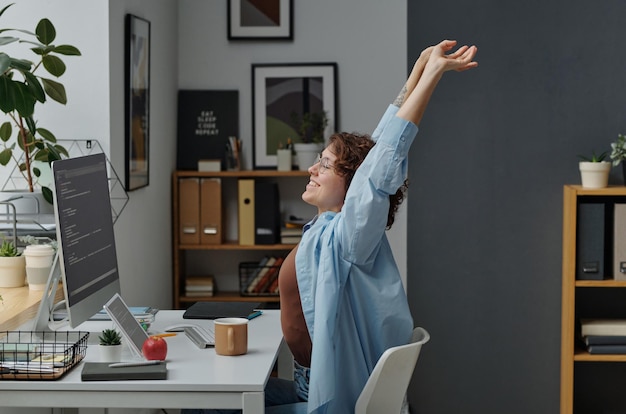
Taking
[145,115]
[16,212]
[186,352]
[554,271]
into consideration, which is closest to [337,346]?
[186,352]

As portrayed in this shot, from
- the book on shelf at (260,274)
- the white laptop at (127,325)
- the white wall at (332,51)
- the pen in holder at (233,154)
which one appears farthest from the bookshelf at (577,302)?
the white laptop at (127,325)

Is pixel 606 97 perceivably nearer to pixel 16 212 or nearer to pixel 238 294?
pixel 238 294

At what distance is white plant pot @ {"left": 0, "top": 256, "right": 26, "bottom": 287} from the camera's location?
10.3ft

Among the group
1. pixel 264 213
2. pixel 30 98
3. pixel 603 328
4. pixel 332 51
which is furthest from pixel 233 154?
pixel 30 98

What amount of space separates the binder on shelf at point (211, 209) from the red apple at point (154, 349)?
7.95 ft

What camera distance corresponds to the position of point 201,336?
2.68 m

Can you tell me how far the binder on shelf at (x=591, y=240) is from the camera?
4254mm

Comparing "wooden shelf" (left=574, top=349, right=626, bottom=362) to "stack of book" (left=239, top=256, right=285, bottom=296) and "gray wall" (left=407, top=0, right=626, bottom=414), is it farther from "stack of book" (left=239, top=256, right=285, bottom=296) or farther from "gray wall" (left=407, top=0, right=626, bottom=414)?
"stack of book" (left=239, top=256, right=285, bottom=296)

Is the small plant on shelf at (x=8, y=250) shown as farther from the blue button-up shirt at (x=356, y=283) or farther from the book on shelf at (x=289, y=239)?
the book on shelf at (x=289, y=239)

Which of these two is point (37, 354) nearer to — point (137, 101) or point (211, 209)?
point (137, 101)

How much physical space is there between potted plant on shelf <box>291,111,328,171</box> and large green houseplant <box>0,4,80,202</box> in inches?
61.6

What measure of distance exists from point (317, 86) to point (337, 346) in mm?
2594

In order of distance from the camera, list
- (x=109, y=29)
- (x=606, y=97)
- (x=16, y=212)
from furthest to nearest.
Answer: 1. (x=606, y=97)
2. (x=109, y=29)
3. (x=16, y=212)

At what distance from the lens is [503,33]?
4.62 meters
